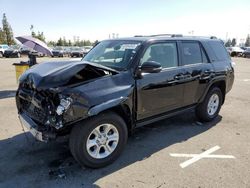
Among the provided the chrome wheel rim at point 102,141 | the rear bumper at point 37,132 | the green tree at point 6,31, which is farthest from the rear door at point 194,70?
the green tree at point 6,31

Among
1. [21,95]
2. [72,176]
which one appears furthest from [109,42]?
[72,176]

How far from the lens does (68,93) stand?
3.07 metres

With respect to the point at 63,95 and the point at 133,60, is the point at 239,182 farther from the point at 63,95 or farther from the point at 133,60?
the point at 63,95

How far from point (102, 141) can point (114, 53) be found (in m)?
1.63

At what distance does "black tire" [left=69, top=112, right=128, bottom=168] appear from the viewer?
10.5ft

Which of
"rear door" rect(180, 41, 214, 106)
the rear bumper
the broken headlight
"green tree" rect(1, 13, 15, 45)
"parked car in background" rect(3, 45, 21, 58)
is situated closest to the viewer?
the broken headlight

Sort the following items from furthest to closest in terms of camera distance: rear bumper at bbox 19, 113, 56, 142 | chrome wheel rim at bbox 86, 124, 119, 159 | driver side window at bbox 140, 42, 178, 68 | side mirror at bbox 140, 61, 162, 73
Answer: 1. driver side window at bbox 140, 42, 178, 68
2. side mirror at bbox 140, 61, 162, 73
3. chrome wheel rim at bbox 86, 124, 119, 159
4. rear bumper at bbox 19, 113, 56, 142

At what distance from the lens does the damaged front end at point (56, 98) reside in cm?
306

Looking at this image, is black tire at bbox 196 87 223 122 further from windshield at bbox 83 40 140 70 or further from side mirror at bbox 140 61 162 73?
windshield at bbox 83 40 140 70

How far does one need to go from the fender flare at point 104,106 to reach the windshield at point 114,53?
621 mm

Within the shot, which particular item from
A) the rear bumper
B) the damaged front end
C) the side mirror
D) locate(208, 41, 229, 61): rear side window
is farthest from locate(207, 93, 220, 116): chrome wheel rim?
the rear bumper

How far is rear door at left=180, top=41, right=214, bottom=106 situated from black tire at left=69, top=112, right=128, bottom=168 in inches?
66.6

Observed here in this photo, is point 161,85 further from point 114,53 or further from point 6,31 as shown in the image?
point 6,31

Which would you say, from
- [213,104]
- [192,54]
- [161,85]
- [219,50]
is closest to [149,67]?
[161,85]
